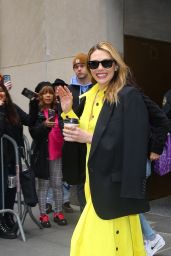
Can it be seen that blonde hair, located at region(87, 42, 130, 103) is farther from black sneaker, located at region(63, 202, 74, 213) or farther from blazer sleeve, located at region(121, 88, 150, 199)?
black sneaker, located at region(63, 202, 74, 213)

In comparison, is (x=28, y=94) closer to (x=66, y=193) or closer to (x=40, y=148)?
(x=40, y=148)

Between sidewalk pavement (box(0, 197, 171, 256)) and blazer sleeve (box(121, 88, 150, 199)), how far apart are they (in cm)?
208

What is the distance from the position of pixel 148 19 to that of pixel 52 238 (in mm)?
3592

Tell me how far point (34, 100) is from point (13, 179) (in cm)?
116

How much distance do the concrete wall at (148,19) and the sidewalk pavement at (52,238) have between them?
2639 millimetres

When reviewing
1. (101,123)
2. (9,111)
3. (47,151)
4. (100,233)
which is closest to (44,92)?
(9,111)

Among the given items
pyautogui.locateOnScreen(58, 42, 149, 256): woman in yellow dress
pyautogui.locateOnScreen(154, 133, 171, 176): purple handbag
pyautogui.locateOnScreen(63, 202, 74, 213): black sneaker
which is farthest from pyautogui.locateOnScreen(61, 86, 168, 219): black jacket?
pyautogui.locateOnScreen(63, 202, 74, 213): black sneaker

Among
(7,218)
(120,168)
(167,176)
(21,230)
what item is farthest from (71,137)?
(167,176)

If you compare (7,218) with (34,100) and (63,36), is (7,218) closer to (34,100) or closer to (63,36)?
(34,100)

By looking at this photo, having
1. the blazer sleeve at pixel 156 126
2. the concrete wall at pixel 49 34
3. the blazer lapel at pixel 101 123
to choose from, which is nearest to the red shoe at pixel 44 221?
the concrete wall at pixel 49 34

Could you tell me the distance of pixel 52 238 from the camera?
18.1ft

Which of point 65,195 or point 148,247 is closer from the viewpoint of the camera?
point 148,247

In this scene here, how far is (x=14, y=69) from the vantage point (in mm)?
8312

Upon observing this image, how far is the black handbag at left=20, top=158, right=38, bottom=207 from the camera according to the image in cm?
559
